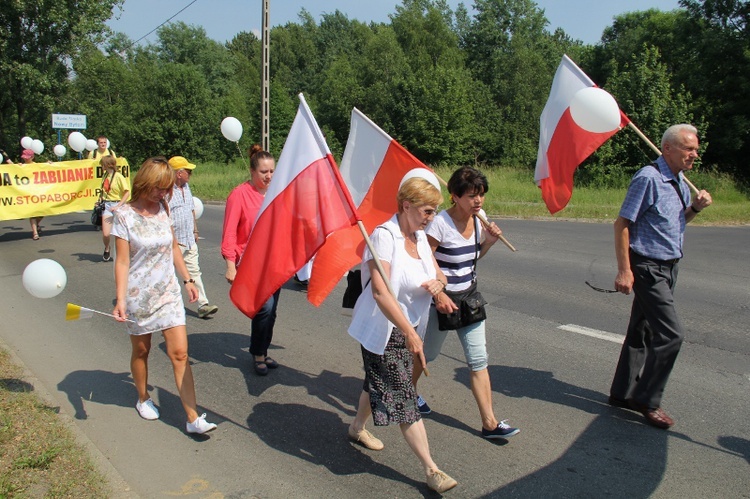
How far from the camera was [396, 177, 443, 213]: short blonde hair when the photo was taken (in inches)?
134

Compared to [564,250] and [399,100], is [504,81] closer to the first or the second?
[399,100]

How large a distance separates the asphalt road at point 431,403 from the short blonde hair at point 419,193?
152 cm

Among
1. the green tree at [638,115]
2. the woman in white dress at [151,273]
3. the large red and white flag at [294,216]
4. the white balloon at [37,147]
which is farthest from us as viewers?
the green tree at [638,115]

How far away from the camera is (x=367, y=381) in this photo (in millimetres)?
3719

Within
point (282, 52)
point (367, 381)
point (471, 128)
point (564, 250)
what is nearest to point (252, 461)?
point (367, 381)

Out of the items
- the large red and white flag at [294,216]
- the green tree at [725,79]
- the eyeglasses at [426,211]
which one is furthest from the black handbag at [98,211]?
the green tree at [725,79]

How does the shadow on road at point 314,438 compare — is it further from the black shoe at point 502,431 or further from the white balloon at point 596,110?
the white balloon at point 596,110

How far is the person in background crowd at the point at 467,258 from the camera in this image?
3994mm

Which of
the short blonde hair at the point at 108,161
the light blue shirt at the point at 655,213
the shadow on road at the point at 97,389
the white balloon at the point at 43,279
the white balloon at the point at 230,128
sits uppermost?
A: the white balloon at the point at 230,128

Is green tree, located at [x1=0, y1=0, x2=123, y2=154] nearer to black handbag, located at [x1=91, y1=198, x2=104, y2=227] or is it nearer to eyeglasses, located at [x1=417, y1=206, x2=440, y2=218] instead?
black handbag, located at [x1=91, y1=198, x2=104, y2=227]

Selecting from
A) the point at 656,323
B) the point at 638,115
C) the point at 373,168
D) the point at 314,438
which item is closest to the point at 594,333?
the point at 656,323

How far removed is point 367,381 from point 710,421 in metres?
2.32

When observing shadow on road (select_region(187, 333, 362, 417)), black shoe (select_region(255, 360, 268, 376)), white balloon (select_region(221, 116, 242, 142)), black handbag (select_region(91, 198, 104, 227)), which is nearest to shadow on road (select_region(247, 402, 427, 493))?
shadow on road (select_region(187, 333, 362, 417))

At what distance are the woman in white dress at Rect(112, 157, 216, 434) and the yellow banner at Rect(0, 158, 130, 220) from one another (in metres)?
9.07
